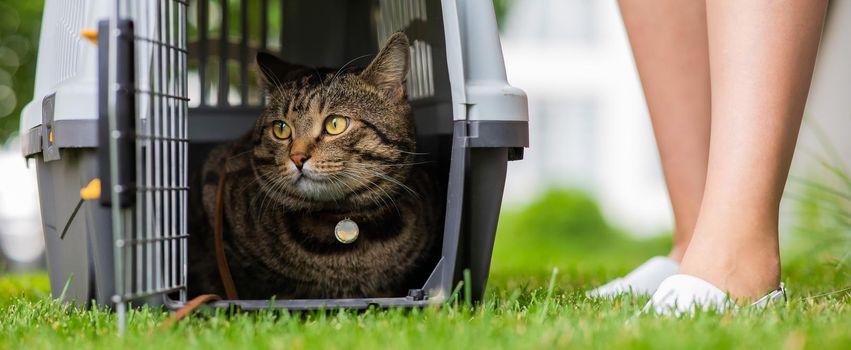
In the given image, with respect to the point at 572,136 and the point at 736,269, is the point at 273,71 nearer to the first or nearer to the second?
the point at 736,269

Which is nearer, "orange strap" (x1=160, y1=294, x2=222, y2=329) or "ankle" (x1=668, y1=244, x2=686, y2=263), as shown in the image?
"orange strap" (x1=160, y1=294, x2=222, y2=329)

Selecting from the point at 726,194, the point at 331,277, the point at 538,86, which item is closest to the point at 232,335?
the point at 331,277

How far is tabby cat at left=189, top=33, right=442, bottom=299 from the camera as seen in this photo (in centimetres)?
183

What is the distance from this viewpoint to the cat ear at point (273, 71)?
2027mm

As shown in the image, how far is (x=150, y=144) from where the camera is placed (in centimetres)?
137

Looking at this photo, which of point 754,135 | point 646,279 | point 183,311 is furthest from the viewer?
point 646,279

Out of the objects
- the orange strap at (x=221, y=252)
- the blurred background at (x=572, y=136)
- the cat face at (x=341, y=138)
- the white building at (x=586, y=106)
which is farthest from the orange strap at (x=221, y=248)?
the white building at (x=586, y=106)

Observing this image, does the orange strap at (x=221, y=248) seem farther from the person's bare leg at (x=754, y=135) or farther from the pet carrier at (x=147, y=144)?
the person's bare leg at (x=754, y=135)

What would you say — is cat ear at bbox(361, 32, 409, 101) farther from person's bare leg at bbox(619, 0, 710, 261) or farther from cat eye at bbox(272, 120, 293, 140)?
person's bare leg at bbox(619, 0, 710, 261)

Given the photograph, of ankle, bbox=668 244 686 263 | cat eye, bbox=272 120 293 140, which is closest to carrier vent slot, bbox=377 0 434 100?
cat eye, bbox=272 120 293 140

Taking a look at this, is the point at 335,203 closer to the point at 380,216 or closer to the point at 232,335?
the point at 380,216

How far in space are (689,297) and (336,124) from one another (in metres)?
0.90

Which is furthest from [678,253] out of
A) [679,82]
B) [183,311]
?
[183,311]

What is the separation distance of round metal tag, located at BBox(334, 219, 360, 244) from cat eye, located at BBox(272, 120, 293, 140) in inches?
11.4
